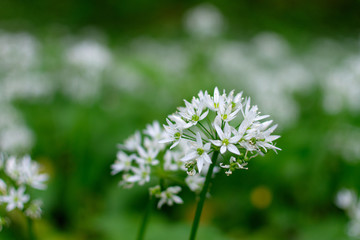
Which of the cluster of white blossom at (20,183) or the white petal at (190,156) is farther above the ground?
the white petal at (190,156)

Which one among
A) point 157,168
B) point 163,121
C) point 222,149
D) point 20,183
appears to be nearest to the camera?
point 222,149

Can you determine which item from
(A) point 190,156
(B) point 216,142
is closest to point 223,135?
(B) point 216,142

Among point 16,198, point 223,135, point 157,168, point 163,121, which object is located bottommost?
point 16,198

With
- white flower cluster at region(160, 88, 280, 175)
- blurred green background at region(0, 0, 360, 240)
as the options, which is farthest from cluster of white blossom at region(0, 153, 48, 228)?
blurred green background at region(0, 0, 360, 240)

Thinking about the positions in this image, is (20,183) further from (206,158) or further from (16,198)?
(206,158)

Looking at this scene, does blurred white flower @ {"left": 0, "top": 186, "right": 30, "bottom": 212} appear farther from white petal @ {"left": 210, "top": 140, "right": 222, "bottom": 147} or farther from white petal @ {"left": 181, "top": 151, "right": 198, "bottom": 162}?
white petal @ {"left": 210, "top": 140, "right": 222, "bottom": 147}

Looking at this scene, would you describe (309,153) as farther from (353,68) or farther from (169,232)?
(169,232)

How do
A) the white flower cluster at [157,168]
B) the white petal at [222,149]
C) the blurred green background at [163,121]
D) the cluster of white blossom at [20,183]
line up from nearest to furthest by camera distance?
the white petal at [222,149] → the white flower cluster at [157,168] → the cluster of white blossom at [20,183] → the blurred green background at [163,121]

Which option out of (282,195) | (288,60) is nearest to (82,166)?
(282,195)

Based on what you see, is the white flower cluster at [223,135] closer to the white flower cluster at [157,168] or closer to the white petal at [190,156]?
the white petal at [190,156]

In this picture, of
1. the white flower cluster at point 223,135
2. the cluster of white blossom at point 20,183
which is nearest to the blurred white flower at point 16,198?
the cluster of white blossom at point 20,183

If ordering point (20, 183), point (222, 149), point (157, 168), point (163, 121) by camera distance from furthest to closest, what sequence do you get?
point (163, 121)
point (20, 183)
point (157, 168)
point (222, 149)
